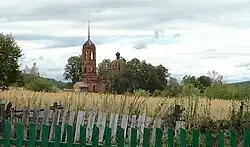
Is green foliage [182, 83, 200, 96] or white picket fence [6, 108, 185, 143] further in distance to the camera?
green foliage [182, 83, 200, 96]

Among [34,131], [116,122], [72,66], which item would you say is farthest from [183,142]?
[72,66]

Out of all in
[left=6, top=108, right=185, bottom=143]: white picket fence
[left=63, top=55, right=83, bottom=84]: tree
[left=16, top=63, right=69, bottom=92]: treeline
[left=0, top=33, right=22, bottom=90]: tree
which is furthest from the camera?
[left=63, top=55, right=83, bottom=84]: tree

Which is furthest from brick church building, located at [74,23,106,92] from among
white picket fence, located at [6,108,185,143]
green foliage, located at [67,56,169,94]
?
white picket fence, located at [6,108,185,143]

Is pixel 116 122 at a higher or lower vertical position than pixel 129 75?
lower

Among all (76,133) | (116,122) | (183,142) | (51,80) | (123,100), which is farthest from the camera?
(51,80)

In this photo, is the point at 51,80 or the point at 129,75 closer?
the point at 51,80

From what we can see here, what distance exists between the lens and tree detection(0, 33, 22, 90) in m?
31.6

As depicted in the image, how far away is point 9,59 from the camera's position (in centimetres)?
3225

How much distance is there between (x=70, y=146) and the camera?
6.87m

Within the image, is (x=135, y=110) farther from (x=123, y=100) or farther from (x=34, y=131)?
(x=34, y=131)

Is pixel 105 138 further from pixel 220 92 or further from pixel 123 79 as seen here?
pixel 123 79

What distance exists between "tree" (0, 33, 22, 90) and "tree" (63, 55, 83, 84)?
142 feet

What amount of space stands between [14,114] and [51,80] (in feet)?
119

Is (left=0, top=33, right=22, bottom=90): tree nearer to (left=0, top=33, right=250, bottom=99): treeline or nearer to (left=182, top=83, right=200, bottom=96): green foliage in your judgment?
(left=0, top=33, right=250, bottom=99): treeline
